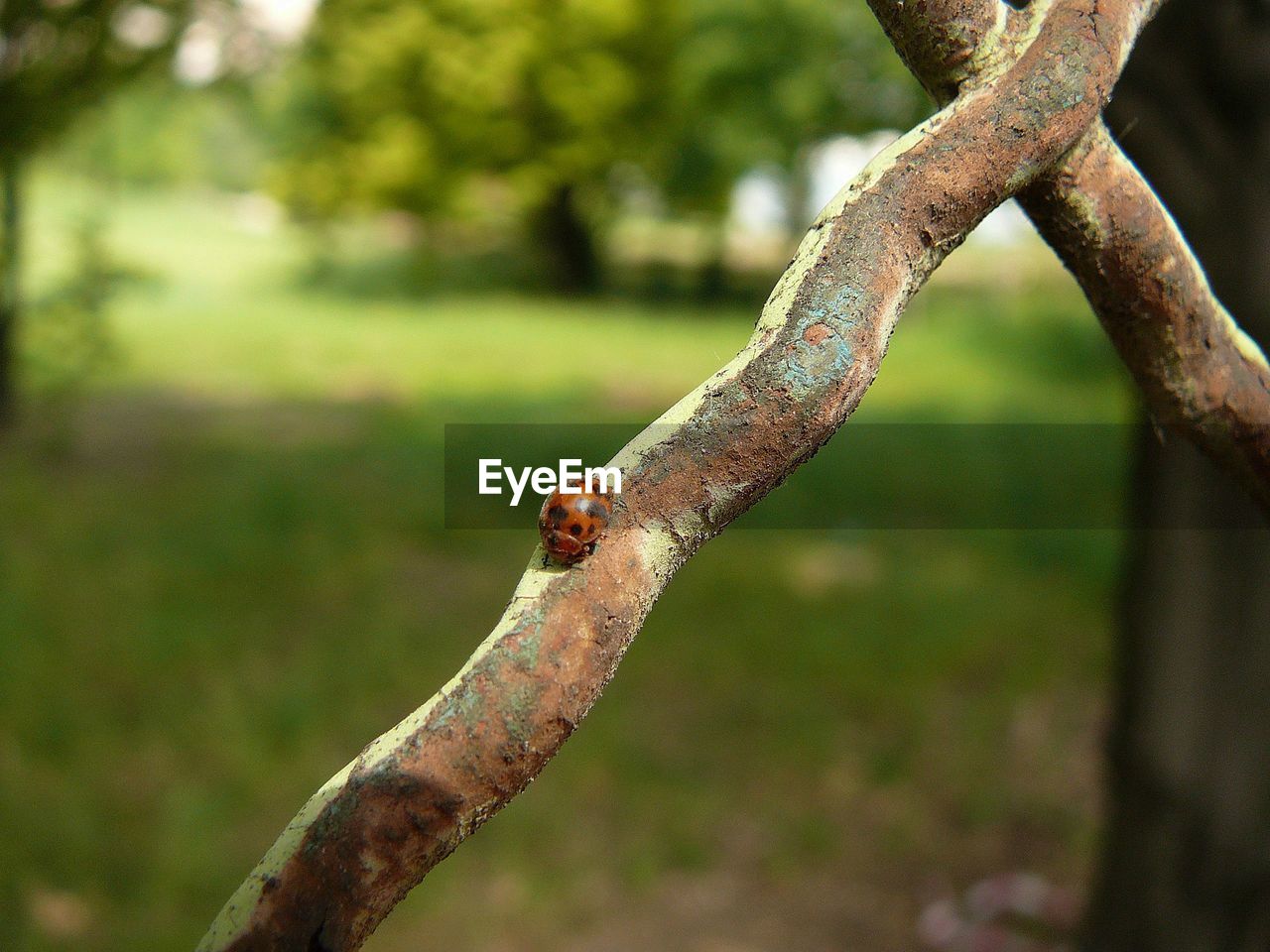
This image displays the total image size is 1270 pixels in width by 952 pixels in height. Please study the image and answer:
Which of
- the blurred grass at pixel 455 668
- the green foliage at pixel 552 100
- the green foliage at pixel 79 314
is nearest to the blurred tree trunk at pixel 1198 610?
the blurred grass at pixel 455 668

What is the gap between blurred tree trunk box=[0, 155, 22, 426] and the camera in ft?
20.7

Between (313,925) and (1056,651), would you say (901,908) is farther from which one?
(313,925)

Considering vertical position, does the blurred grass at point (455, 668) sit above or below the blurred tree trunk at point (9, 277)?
below

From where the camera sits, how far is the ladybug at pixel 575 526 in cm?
68

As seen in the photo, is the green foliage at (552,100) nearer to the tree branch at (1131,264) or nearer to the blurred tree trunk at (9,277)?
the blurred tree trunk at (9,277)

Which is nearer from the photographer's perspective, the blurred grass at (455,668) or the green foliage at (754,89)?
the blurred grass at (455,668)

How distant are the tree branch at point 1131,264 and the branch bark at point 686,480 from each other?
3 centimetres

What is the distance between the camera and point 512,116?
56.7 ft

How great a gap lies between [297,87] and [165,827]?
719 inches

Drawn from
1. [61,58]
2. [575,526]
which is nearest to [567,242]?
[61,58]

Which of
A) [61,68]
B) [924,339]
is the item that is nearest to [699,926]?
[61,68]

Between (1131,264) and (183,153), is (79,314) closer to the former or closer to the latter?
(1131,264)

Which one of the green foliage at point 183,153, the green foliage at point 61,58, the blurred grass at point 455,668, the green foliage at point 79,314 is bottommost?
the blurred grass at point 455,668

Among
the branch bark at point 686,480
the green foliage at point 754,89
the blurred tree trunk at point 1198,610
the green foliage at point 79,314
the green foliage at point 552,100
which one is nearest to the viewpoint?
the branch bark at point 686,480
